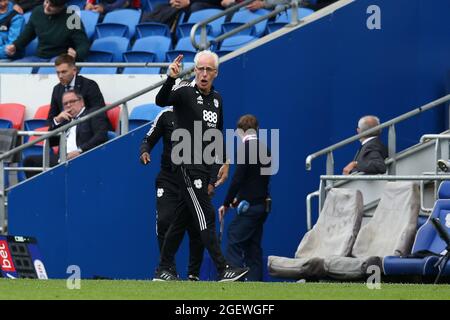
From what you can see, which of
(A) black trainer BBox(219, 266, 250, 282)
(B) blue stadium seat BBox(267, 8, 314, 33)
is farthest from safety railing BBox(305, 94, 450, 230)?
(A) black trainer BBox(219, 266, 250, 282)

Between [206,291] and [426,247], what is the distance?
13.5 ft

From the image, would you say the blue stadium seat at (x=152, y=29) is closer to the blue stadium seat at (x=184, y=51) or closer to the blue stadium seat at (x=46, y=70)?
the blue stadium seat at (x=184, y=51)

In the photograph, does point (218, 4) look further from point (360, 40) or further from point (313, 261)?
point (313, 261)

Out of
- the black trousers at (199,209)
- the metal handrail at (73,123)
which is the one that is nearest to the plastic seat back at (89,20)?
the metal handrail at (73,123)

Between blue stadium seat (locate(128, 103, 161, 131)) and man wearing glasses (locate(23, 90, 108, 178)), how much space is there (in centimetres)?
50

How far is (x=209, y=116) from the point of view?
44.7 feet

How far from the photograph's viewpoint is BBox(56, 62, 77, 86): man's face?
1796 centimetres

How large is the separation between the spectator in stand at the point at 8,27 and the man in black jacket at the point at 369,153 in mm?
5822

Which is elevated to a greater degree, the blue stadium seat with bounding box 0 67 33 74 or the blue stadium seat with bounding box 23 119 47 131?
the blue stadium seat with bounding box 0 67 33 74

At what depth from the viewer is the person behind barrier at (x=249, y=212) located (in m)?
17.0

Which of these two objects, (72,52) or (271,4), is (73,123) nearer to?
(72,52)

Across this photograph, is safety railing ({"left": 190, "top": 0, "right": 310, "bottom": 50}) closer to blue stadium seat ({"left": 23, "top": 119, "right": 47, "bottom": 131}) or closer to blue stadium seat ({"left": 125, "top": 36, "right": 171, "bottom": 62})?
blue stadium seat ({"left": 125, "top": 36, "right": 171, "bottom": 62})

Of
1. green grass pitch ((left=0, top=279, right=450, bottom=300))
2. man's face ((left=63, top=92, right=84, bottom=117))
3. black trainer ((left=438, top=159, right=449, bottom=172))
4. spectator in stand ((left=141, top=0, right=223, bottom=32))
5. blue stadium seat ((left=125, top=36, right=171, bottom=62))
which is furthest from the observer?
spectator in stand ((left=141, top=0, right=223, bottom=32))
